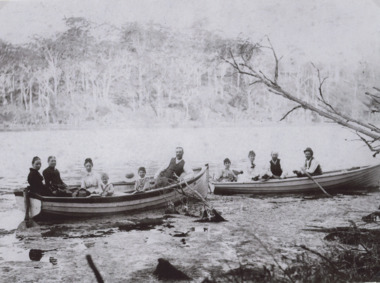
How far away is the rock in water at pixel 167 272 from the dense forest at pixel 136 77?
93.4 inches

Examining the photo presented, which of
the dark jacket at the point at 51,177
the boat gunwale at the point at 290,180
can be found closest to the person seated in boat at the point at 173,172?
the boat gunwale at the point at 290,180

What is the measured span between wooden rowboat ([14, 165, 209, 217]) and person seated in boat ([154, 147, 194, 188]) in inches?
5.6

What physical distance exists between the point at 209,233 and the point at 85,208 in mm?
1698

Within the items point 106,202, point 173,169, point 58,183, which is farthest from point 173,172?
point 58,183

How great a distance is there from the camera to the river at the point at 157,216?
4.12 metres

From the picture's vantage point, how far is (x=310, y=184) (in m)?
7.20

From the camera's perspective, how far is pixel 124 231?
530cm

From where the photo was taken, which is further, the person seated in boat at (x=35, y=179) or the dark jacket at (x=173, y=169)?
the dark jacket at (x=173, y=169)

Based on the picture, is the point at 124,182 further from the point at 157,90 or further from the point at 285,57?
the point at 285,57

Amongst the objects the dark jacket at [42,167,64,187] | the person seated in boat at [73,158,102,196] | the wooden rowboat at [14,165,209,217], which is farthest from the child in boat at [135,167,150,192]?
the dark jacket at [42,167,64,187]

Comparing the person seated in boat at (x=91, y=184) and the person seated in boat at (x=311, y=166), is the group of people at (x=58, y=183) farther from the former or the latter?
the person seated in boat at (x=311, y=166)

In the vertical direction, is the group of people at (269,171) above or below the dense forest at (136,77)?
below

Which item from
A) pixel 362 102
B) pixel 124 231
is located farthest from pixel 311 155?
pixel 124 231

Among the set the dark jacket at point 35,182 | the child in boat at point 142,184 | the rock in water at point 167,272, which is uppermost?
the dark jacket at point 35,182
